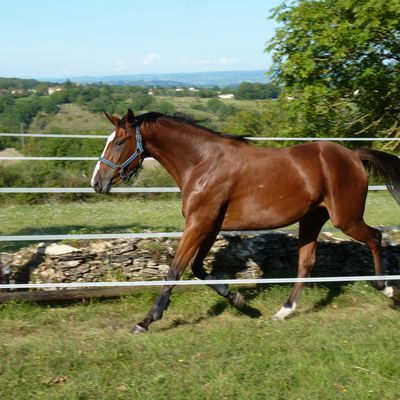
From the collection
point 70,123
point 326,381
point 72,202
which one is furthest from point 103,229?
point 70,123

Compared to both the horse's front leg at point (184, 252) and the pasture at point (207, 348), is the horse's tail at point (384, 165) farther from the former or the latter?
the horse's front leg at point (184, 252)

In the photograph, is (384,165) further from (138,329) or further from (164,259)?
(138,329)

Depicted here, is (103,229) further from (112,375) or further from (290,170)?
(112,375)

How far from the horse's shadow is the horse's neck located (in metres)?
1.31

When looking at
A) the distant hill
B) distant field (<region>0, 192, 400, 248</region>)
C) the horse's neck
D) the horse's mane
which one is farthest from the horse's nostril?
the distant hill

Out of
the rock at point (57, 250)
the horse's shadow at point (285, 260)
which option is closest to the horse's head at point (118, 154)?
the rock at point (57, 250)

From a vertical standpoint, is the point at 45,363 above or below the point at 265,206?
below

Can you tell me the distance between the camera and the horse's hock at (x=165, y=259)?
5.79 m

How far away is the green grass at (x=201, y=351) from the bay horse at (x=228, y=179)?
32 centimetres

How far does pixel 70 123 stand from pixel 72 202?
16.1 meters

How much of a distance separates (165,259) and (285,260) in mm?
1399

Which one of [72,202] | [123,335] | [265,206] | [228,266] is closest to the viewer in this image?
[123,335]

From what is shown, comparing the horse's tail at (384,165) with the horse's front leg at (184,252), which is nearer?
the horse's front leg at (184,252)

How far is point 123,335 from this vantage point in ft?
15.6
